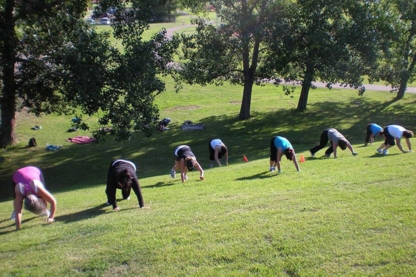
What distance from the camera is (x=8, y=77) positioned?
62.7ft

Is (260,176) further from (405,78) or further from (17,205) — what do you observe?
(405,78)

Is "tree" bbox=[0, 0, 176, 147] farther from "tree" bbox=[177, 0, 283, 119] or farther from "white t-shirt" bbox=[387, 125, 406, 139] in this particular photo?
"white t-shirt" bbox=[387, 125, 406, 139]

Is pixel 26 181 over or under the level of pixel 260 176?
over

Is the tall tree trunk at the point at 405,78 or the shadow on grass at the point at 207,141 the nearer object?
the shadow on grass at the point at 207,141

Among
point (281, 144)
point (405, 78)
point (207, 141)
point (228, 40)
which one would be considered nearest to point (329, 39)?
point (228, 40)

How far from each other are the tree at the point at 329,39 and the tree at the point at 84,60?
849cm

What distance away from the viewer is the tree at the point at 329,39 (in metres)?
23.9

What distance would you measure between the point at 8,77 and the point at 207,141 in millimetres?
10868

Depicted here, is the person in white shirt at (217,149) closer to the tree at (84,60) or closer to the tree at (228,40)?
the tree at (84,60)

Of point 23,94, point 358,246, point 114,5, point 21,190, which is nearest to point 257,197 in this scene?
point 358,246

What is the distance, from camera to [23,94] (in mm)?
19969

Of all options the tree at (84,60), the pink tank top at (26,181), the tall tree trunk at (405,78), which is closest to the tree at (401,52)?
the tall tree trunk at (405,78)

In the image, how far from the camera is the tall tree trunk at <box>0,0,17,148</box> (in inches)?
670

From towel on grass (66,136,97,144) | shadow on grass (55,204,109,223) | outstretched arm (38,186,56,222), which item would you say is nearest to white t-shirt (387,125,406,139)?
shadow on grass (55,204,109,223)
